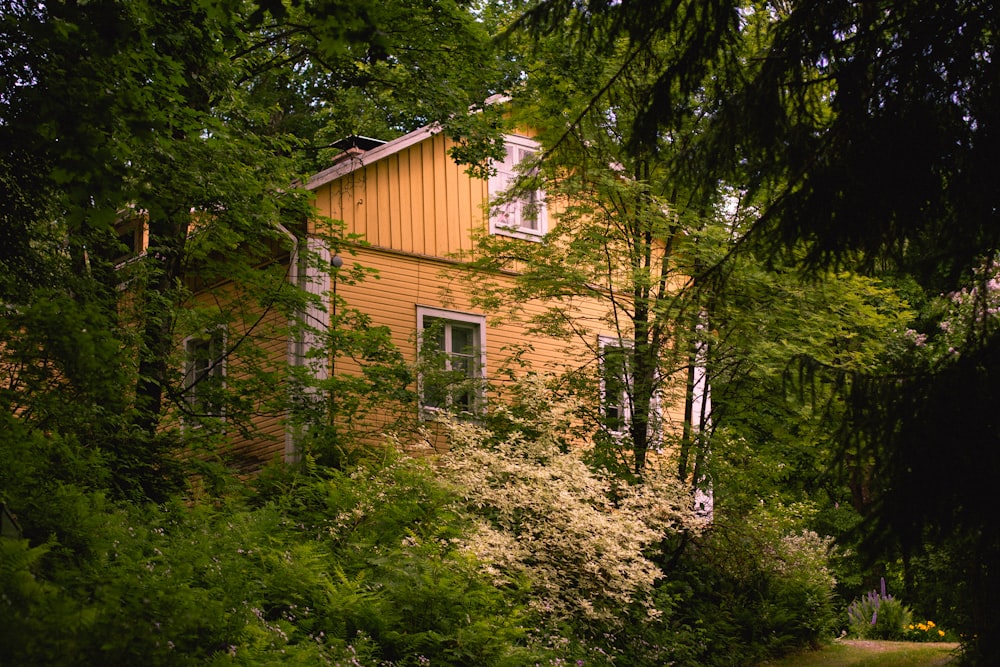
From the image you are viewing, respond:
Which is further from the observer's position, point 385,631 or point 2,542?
point 385,631

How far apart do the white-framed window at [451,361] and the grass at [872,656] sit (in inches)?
225

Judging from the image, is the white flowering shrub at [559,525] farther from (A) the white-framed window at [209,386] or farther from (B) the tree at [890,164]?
(B) the tree at [890,164]

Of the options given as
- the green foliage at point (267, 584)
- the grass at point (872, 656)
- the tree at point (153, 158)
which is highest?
the tree at point (153, 158)

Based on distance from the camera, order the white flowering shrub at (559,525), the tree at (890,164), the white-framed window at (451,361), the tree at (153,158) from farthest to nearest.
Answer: the white-framed window at (451,361)
the white flowering shrub at (559,525)
the tree at (153,158)
the tree at (890,164)

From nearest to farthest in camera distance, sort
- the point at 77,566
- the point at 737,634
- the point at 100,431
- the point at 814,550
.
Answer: the point at 77,566
the point at 100,431
the point at 737,634
the point at 814,550

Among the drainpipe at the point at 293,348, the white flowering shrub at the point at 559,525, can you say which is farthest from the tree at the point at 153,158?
the white flowering shrub at the point at 559,525

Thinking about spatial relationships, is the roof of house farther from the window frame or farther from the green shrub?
the green shrub

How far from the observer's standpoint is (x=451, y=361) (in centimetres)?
1770

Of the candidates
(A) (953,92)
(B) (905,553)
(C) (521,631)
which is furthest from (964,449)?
(C) (521,631)

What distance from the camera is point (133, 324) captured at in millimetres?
14984

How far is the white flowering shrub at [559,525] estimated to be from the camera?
39.2 ft

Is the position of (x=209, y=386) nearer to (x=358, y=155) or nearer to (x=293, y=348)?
(x=293, y=348)

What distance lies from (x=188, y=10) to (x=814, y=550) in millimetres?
11885

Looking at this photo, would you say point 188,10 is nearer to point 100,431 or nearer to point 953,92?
point 100,431
